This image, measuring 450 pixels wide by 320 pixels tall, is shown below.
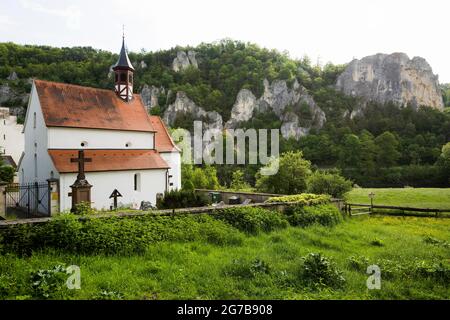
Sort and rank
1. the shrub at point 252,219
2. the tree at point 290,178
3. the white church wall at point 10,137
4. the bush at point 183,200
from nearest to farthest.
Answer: the shrub at point 252,219 → the bush at point 183,200 → the tree at point 290,178 → the white church wall at point 10,137

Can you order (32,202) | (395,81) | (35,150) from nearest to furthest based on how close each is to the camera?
(32,202) < (35,150) < (395,81)

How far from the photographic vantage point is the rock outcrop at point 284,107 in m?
81.4

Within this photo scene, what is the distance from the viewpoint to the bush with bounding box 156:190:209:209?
16562 mm

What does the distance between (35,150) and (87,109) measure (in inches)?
179

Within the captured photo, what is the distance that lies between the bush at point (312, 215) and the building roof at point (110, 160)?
1243 cm

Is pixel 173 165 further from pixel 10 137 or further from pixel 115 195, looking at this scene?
pixel 10 137

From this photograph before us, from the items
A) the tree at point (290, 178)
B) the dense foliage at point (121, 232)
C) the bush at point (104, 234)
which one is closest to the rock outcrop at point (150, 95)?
the tree at point (290, 178)

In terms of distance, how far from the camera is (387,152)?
5991 centimetres

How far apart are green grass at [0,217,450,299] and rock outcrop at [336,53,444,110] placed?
83574 millimetres

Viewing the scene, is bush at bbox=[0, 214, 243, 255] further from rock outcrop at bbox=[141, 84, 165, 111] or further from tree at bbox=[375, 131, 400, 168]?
rock outcrop at bbox=[141, 84, 165, 111]

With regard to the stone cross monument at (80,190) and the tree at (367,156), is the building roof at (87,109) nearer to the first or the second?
the stone cross monument at (80,190)

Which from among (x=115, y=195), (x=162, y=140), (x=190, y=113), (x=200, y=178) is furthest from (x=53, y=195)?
(x=190, y=113)

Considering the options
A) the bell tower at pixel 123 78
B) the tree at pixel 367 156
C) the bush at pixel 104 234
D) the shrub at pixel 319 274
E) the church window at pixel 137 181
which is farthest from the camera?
the tree at pixel 367 156
